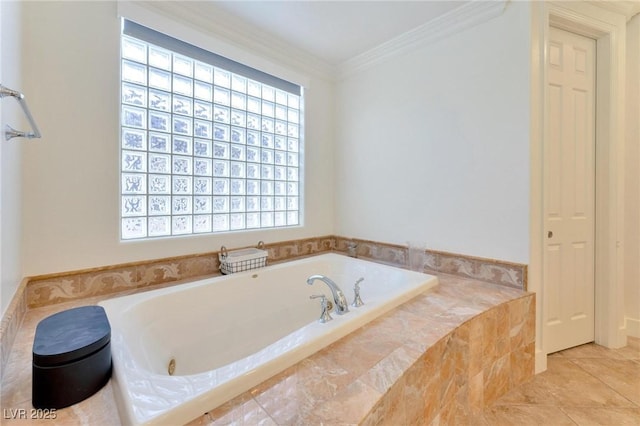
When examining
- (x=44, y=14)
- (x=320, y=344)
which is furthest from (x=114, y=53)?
(x=320, y=344)

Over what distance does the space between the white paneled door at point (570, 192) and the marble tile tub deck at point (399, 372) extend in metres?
0.49

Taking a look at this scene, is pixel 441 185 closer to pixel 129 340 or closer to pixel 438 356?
pixel 438 356

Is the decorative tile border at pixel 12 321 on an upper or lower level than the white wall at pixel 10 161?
lower

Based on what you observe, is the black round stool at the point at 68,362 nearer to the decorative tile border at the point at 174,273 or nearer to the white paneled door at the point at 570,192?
the decorative tile border at the point at 174,273

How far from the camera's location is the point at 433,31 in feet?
6.59

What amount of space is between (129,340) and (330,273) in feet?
4.81

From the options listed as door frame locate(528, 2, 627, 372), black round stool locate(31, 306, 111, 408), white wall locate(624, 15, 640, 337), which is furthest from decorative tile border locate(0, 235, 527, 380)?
white wall locate(624, 15, 640, 337)

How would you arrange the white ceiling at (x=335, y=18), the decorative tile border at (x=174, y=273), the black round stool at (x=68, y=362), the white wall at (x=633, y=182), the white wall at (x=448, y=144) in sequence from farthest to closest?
1. the white wall at (x=633, y=182)
2. the white ceiling at (x=335, y=18)
3. the white wall at (x=448, y=144)
4. the decorative tile border at (x=174, y=273)
5. the black round stool at (x=68, y=362)

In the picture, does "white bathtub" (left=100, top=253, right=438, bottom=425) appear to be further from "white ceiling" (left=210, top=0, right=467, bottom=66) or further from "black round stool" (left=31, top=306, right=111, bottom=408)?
"white ceiling" (left=210, top=0, right=467, bottom=66)

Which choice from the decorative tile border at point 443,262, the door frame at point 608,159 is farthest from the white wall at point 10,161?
the door frame at point 608,159

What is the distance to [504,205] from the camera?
5.68 feet

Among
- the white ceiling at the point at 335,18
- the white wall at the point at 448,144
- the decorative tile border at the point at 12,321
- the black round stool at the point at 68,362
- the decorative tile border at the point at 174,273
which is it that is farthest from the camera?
the white ceiling at the point at 335,18

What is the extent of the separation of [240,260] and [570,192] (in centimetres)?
238

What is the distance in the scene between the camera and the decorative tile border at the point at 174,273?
130 cm
